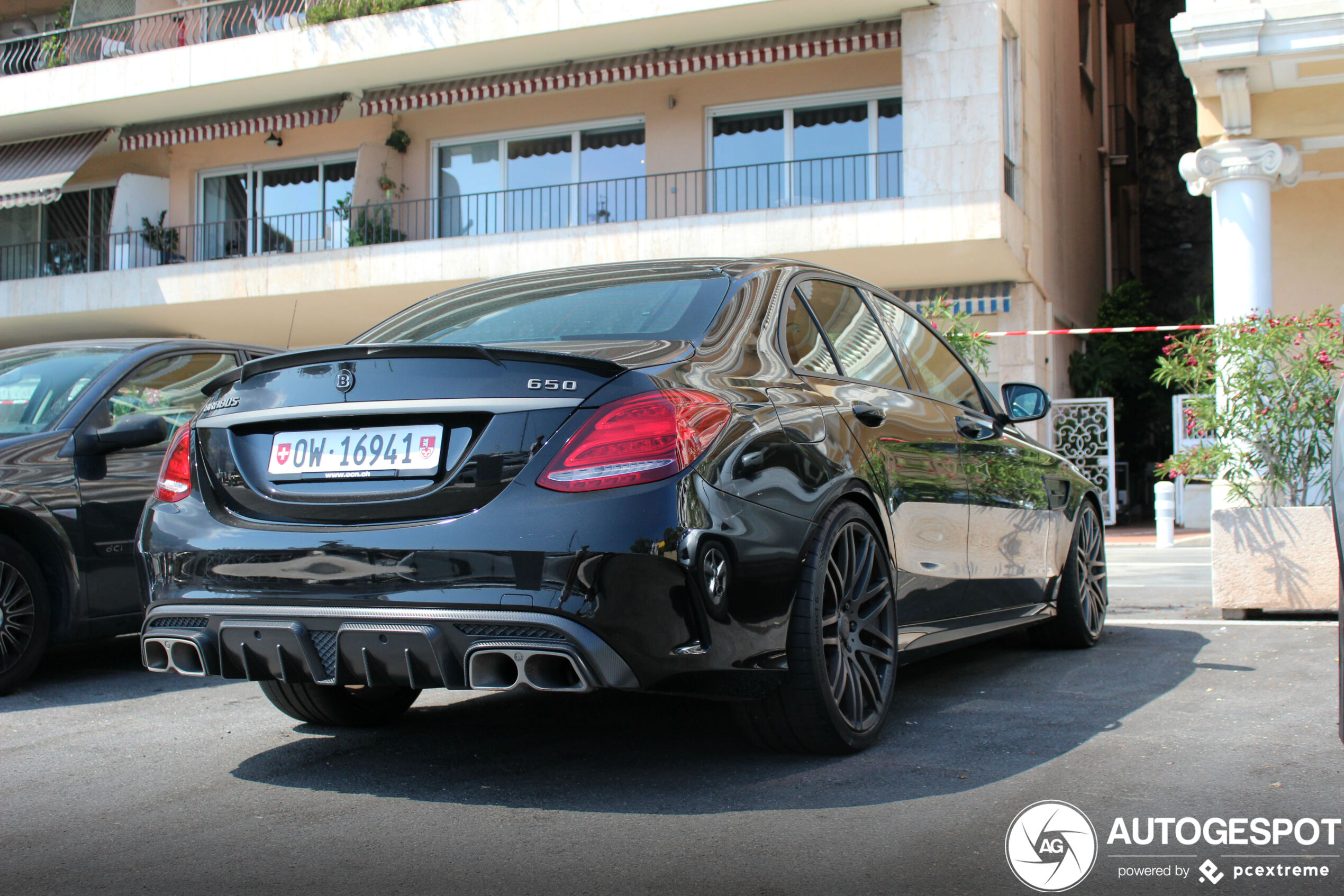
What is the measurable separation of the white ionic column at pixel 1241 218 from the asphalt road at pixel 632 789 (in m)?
4.95

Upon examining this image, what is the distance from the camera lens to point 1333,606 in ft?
22.1

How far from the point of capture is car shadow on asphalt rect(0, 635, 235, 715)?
15.9ft

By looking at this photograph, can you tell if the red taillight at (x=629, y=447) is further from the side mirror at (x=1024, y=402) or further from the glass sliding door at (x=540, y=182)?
the glass sliding door at (x=540, y=182)

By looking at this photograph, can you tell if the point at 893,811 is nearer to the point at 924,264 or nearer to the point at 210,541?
the point at 210,541

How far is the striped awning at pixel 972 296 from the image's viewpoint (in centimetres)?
1766

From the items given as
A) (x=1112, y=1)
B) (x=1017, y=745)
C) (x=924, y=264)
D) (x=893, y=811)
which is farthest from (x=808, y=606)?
(x=1112, y=1)

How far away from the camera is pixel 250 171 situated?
22.7m

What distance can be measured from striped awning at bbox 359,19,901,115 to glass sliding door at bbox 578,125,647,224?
3.14 ft

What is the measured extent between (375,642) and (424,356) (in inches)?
28.4

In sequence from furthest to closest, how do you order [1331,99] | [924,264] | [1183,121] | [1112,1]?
[1183,121]
[1112,1]
[924,264]
[1331,99]

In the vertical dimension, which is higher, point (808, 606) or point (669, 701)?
point (808, 606)

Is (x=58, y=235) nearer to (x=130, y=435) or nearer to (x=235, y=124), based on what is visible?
(x=235, y=124)

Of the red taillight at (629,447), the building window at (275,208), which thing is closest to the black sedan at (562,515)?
the red taillight at (629,447)

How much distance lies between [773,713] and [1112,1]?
26706 mm
